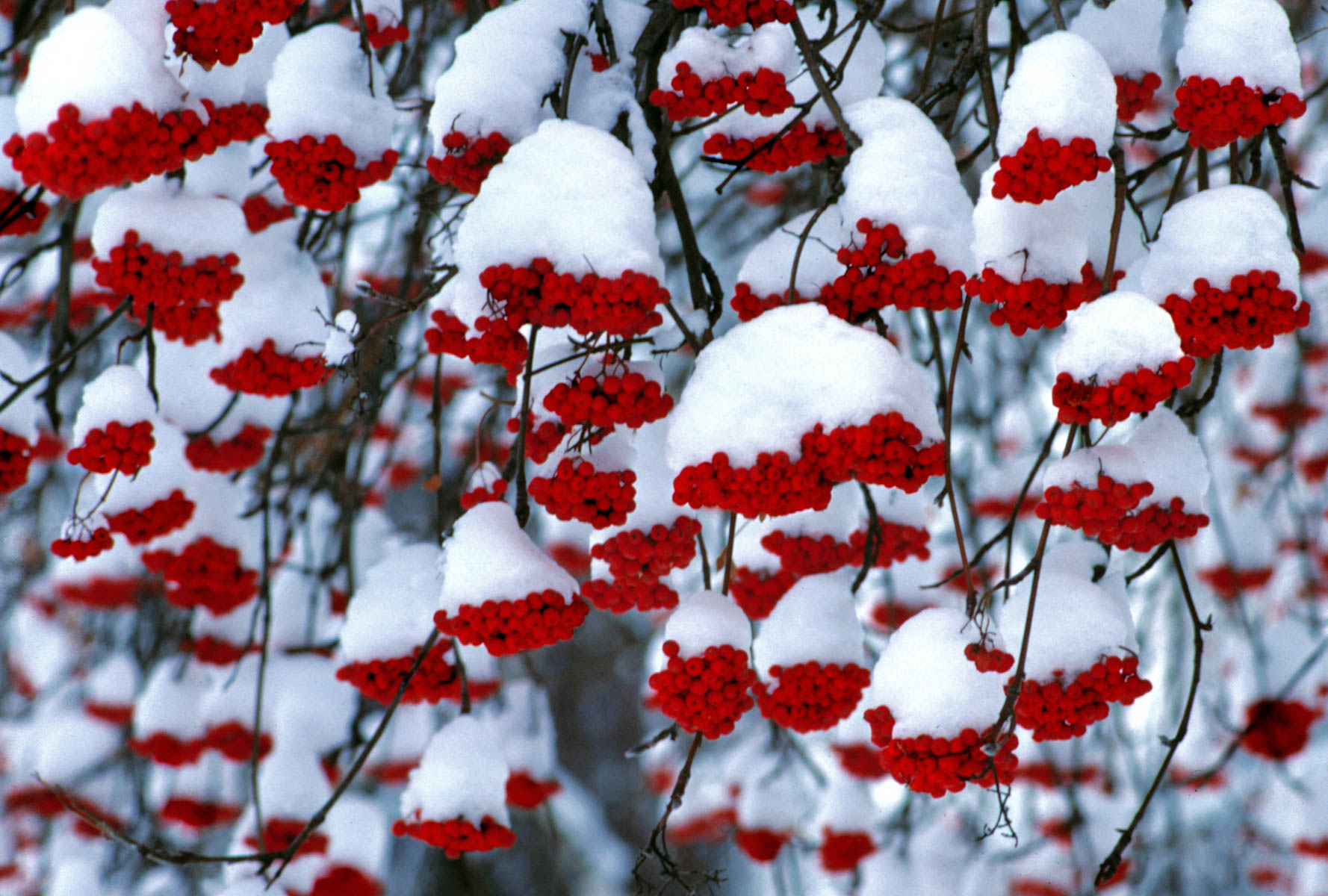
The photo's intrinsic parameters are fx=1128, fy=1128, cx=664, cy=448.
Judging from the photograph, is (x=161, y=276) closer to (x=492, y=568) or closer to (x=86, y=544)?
(x=86, y=544)

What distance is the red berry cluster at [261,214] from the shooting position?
218 centimetres

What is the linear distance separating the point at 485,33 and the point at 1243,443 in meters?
3.75

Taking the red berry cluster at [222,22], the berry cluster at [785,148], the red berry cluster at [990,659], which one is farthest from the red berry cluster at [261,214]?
the red berry cluster at [990,659]

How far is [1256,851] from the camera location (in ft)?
16.1

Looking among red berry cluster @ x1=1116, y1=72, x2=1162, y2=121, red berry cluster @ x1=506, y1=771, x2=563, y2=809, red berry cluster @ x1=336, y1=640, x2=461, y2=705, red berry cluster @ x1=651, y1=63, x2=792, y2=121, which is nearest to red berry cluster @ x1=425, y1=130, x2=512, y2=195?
red berry cluster @ x1=651, y1=63, x2=792, y2=121

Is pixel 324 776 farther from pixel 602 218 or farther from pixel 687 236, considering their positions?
pixel 602 218

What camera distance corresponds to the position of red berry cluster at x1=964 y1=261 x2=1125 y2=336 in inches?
48.9

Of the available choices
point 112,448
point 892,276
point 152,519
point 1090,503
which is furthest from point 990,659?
point 152,519

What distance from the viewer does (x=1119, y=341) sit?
1.14 m

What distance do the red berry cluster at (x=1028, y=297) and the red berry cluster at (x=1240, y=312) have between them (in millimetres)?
114

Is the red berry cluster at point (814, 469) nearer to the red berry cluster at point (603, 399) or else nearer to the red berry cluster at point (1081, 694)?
the red berry cluster at point (603, 399)

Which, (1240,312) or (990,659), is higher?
(1240,312)

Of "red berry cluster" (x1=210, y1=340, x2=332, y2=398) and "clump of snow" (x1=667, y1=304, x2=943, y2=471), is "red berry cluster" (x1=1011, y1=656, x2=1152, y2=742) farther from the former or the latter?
"red berry cluster" (x1=210, y1=340, x2=332, y2=398)

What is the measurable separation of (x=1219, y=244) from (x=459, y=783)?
1.27 meters
